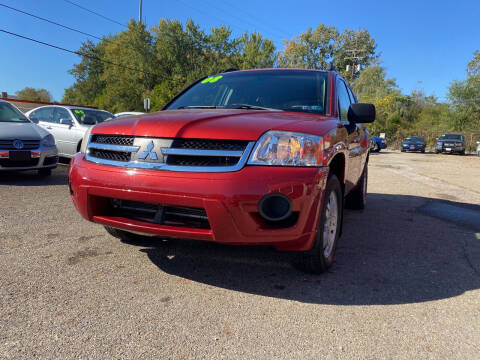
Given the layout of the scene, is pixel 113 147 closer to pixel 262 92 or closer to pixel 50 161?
pixel 262 92

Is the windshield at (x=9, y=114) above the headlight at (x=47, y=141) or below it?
above

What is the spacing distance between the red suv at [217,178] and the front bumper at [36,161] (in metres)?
4.34

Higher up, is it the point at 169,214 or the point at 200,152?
the point at 200,152

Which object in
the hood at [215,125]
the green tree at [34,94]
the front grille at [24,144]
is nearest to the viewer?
the hood at [215,125]

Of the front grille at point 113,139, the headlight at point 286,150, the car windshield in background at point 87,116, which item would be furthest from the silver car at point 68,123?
the headlight at point 286,150

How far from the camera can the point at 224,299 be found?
7.73 ft

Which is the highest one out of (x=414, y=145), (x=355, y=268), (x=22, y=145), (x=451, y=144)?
(x=22, y=145)

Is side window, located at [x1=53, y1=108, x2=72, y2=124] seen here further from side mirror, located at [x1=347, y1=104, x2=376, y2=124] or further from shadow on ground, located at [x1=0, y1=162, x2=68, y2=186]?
side mirror, located at [x1=347, y1=104, x2=376, y2=124]

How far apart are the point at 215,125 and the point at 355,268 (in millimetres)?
1620

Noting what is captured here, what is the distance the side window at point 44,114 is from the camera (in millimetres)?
9617

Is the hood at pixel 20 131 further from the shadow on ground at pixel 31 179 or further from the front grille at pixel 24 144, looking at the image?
the shadow on ground at pixel 31 179

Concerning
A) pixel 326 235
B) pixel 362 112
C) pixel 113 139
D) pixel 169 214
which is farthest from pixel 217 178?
pixel 362 112

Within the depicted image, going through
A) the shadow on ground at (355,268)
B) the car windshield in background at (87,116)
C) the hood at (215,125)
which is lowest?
the shadow on ground at (355,268)

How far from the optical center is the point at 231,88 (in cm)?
364
